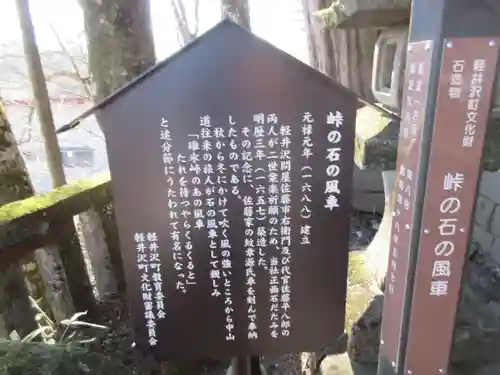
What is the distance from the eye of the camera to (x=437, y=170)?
176 cm

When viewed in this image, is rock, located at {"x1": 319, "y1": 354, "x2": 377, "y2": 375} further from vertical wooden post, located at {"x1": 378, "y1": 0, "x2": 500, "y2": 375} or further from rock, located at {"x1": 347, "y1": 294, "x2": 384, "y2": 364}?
vertical wooden post, located at {"x1": 378, "y1": 0, "x2": 500, "y2": 375}

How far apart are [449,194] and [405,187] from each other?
7.0 inches

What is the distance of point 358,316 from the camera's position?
8.57ft

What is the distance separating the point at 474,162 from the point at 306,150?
629 millimetres

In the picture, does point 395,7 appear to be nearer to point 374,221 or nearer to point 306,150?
point 306,150

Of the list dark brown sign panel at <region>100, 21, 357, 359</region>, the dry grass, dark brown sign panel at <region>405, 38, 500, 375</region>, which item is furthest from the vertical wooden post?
the dry grass

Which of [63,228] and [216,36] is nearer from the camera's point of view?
[216,36]

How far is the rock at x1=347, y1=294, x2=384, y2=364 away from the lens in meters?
2.58

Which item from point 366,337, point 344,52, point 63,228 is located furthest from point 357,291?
point 344,52

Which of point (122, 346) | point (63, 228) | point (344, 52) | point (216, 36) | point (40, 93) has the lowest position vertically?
point (122, 346)

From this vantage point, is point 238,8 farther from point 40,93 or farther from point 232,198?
point 232,198

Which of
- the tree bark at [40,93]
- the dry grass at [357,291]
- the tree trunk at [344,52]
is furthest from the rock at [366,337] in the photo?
the tree bark at [40,93]

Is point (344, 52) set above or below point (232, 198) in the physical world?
below

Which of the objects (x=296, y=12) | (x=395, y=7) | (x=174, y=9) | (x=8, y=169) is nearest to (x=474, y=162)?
(x=395, y=7)
